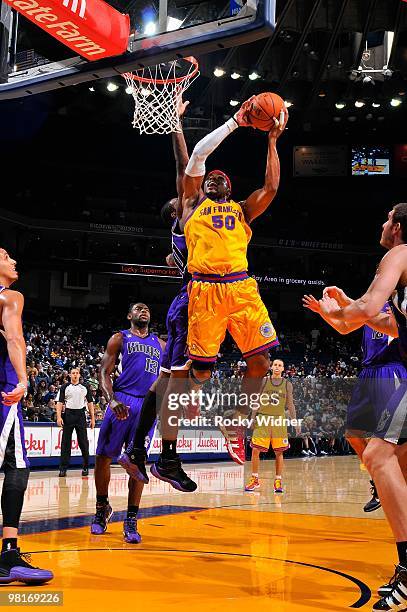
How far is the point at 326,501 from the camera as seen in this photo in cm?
1020

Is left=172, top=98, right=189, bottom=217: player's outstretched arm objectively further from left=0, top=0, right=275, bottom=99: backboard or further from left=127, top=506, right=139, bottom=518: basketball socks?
left=127, top=506, right=139, bottom=518: basketball socks

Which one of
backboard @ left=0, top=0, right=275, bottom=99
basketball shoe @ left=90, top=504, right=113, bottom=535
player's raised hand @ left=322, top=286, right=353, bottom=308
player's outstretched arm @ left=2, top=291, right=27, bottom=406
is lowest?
basketball shoe @ left=90, top=504, right=113, bottom=535

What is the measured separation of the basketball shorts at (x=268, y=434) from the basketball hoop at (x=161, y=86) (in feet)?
18.5

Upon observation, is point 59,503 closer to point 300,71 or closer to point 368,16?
point 368,16

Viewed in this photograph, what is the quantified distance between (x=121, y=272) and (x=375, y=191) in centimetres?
1229

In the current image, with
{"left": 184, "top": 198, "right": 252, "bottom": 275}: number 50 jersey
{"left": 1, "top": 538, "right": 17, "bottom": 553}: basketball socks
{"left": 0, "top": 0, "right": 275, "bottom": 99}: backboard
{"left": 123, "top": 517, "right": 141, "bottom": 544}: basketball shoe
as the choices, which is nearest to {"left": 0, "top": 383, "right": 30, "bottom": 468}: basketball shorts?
{"left": 1, "top": 538, "right": 17, "bottom": 553}: basketball socks

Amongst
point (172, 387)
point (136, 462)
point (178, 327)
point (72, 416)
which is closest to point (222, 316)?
point (178, 327)

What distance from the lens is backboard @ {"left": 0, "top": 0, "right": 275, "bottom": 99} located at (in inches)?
217

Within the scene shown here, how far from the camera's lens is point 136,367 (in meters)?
7.55

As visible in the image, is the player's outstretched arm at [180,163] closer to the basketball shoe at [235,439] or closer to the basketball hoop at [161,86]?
the basketball hoop at [161,86]

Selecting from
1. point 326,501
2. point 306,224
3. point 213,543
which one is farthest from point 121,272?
point 213,543

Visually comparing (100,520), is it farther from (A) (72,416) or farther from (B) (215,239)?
(A) (72,416)

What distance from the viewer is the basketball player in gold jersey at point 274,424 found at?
37.0 ft

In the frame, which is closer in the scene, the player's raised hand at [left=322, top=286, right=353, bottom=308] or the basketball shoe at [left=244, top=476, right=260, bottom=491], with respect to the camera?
the player's raised hand at [left=322, top=286, right=353, bottom=308]
